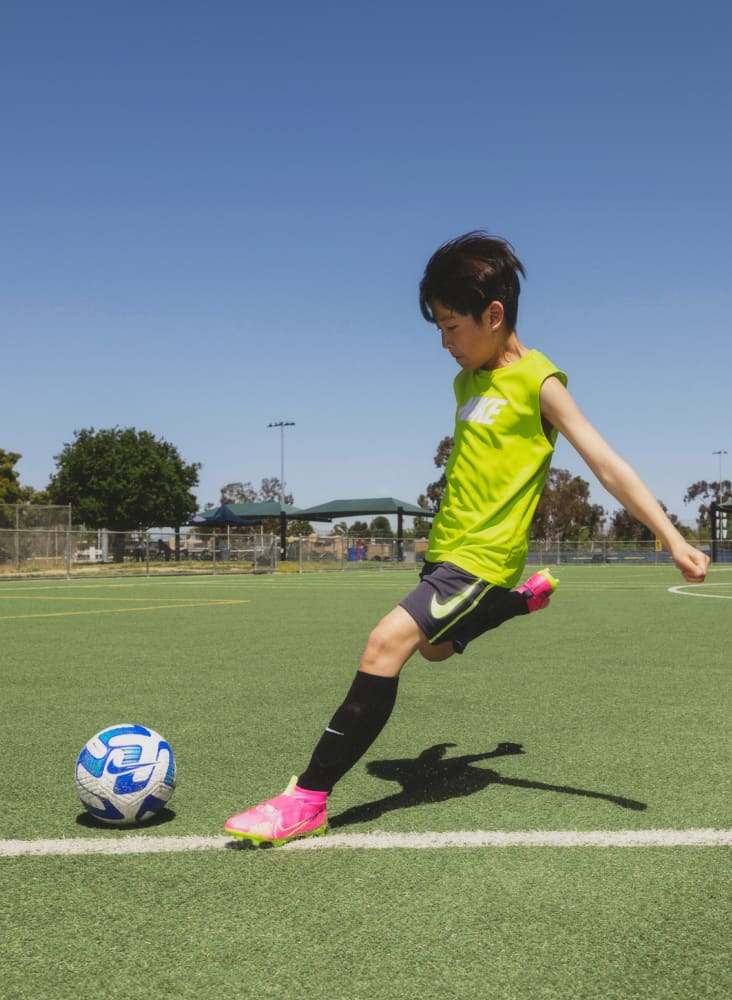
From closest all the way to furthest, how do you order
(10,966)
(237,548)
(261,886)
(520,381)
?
(10,966) < (261,886) < (520,381) < (237,548)

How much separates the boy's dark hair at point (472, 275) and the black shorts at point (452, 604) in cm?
93

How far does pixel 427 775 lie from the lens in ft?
13.2

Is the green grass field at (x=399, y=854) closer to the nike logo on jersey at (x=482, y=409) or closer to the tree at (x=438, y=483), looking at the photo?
the nike logo on jersey at (x=482, y=409)

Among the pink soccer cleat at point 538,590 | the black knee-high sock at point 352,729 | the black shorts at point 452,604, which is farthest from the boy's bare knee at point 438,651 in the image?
the pink soccer cleat at point 538,590

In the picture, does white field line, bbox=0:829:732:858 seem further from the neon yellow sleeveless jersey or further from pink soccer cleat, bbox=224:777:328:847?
the neon yellow sleeveless jersey

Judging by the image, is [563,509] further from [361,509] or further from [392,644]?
[392,644]

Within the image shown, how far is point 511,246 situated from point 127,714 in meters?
3.50

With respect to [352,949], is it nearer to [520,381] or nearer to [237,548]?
[520,381]

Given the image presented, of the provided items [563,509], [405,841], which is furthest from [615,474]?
[563,509]

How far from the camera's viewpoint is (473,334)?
3406 mm

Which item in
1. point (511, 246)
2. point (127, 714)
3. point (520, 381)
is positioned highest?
point (511, 246)

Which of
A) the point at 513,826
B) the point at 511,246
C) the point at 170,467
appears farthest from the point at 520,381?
the point at 170,467

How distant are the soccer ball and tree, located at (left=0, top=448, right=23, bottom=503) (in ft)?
198

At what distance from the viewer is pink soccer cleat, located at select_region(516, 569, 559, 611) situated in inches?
156
